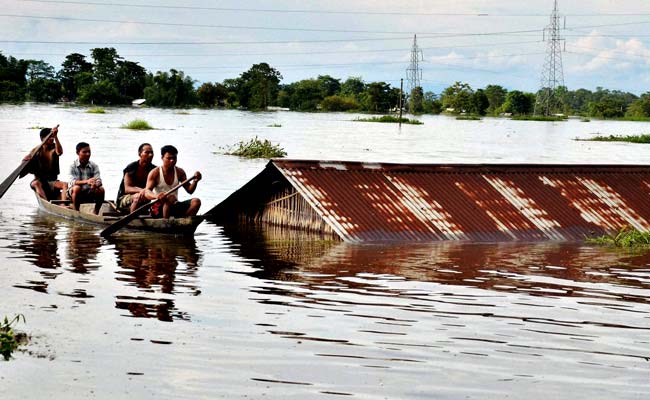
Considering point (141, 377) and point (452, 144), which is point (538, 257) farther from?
point (452, 144)

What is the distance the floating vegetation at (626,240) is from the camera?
53.4ft

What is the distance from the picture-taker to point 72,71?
14125 cm

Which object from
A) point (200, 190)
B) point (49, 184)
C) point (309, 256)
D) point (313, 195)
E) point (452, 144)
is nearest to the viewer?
point (309, 256)

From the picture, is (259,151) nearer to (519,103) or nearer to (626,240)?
(626,240)

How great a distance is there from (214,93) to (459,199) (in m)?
135

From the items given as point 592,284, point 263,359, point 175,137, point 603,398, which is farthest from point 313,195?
point 175,137

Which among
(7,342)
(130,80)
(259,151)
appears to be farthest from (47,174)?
(130,80)

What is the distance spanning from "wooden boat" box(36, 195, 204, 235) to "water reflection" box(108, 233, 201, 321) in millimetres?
160

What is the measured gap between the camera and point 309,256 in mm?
14211

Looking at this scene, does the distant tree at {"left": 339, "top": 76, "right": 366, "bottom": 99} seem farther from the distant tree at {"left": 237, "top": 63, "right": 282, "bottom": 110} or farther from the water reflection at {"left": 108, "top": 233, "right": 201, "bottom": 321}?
the water reflection at {"left": 108, "top": 233, "right": 201, "bottom": 321}

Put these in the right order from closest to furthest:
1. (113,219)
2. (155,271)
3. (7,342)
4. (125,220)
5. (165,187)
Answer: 1. (7,342)
2. (155,271)
3. (125,220)
4. (165,187)
5. (113,219)

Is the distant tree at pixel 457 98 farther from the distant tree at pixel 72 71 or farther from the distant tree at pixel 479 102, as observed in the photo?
the distant tree at pixel 72 71

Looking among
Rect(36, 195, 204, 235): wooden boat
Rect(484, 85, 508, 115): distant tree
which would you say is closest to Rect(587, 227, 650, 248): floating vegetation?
Rect(36, 195, 204, 235): wooden boat

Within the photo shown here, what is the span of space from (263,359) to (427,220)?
8.15 m
